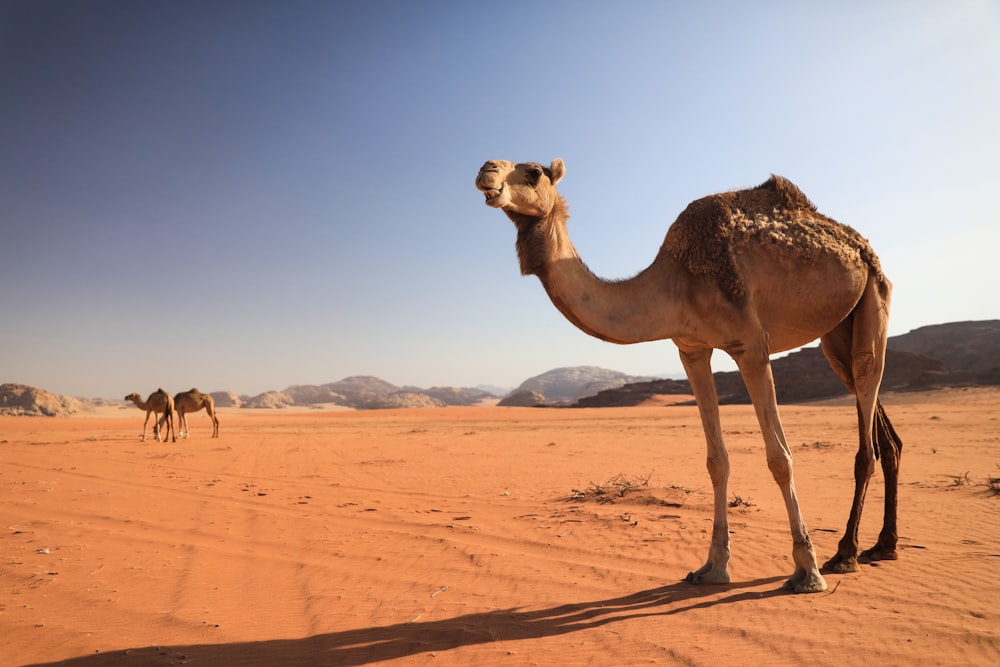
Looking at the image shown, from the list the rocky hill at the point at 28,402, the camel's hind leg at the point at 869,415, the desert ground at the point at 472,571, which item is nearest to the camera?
the desert ground at the point at 472,571

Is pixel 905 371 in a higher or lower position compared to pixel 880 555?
higher

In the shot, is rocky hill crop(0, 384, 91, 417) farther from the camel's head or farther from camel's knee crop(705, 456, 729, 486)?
camel's knee crop(705, 456, 729, 486)

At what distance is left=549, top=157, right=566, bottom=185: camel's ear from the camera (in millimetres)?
4652

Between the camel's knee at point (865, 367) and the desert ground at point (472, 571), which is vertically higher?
the camel's knee at point (865, 367)

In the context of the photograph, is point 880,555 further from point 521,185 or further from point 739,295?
point 521,185

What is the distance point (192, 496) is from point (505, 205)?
8.19 metres

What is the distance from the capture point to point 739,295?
4648 millimetres

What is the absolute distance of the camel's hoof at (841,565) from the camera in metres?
5.09

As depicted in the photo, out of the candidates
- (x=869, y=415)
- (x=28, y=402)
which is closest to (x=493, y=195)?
(x=869, y=415)

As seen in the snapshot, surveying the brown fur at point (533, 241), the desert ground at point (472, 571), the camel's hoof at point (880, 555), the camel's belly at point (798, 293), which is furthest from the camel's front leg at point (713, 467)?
the brown fur at point (533, 241)

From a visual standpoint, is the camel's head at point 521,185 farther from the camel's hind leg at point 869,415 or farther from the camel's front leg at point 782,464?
the camel's hind leg at point 869,415

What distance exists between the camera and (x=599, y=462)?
13.9m

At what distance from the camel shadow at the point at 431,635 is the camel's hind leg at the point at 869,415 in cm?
125

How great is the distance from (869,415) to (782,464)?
1.51 meters
